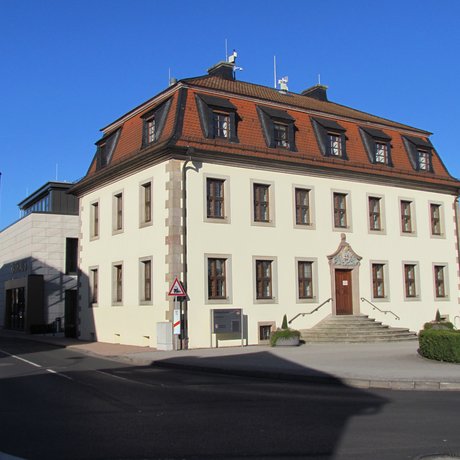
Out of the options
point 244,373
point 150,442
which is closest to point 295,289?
point 244,373

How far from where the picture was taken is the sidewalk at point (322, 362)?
13094 millimetres

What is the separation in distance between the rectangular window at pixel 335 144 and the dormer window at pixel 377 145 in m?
1.67

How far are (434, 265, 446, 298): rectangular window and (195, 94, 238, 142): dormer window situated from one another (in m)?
13.5

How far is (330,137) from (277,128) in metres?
3.17

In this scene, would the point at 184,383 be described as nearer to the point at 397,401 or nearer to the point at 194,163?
the point at 397,401

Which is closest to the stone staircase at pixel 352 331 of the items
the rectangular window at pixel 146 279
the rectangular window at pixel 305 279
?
the rectangular window at pixel 305 279

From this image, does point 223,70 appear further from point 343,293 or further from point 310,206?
point 343,293

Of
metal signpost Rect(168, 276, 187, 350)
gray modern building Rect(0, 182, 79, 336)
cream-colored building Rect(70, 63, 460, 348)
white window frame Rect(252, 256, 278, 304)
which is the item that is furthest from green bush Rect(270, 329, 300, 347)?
gray modern building Rect(0, 182, 79, 336)

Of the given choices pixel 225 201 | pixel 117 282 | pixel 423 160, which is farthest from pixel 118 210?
pixel 423 160

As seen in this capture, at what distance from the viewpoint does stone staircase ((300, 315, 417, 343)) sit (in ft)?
81.3

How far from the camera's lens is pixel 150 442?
23.8ft

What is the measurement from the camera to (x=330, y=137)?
28188mm

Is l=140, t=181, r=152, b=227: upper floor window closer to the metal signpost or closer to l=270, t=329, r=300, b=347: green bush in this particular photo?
the metal signpost

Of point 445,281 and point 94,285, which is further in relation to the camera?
point 445,281
